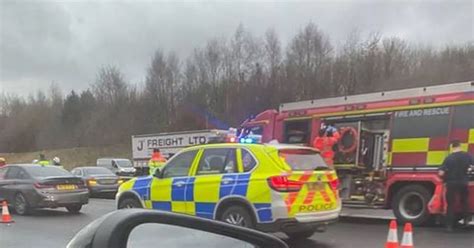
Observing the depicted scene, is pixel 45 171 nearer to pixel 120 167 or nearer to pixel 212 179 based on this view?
pixel 212 179

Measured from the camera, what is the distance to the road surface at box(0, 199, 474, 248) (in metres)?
9.08

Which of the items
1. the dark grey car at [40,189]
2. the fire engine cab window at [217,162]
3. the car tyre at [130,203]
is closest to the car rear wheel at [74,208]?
the dark grey car at [40,189]

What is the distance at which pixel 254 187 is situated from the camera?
8.24 meters

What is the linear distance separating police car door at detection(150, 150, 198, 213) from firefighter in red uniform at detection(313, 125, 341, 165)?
4285 millimetres

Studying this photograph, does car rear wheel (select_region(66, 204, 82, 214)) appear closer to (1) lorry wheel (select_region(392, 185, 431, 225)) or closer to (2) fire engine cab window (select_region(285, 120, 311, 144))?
(2) fire engine cab window (select_region(285, 120, 311, 144))

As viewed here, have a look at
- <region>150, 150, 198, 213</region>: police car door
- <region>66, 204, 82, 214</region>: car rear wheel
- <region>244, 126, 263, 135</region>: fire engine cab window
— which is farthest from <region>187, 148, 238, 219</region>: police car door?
<region>66, 204, 82, 214</region>: car rear wheel

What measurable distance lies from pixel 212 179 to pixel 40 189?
271 inches

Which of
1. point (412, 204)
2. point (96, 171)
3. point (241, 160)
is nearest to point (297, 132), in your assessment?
point (412, 204)

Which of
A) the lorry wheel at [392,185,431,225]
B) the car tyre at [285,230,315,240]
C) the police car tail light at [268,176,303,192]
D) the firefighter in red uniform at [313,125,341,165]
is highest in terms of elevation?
the firefighter in red uniform at [313,125,341,165]

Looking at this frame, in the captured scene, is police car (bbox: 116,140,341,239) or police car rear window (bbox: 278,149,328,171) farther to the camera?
police car rear window (bbox: 278,149,328,171)

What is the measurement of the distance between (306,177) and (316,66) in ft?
167

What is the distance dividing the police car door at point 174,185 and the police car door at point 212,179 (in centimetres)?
20

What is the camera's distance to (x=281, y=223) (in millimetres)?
8039

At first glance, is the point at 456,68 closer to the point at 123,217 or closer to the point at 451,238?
the point at 451,238
